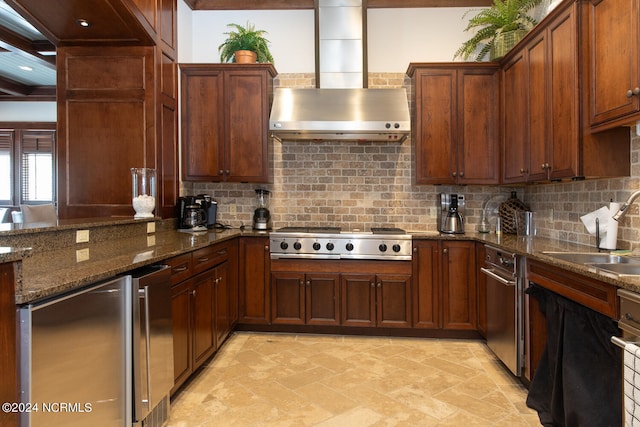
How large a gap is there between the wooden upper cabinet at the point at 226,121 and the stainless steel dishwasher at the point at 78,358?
88.6 inches

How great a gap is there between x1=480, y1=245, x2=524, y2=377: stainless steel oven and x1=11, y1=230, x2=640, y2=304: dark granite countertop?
0.43 ft

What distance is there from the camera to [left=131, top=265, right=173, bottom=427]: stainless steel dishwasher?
179cm

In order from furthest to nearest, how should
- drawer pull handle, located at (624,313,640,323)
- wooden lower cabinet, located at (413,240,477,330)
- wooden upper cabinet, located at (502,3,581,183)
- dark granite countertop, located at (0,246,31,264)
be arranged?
wooden lower cabinet, located at (413,240,477,330) → wooden upper cabinet, located at (502,3,581,183) → drawer pull handle, located at (624,313,640,323) → dark granite countertop, located at (0,246,31,264)

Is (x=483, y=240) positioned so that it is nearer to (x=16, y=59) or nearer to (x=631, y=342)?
(x=631, y=342)

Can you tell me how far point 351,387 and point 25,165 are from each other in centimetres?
675

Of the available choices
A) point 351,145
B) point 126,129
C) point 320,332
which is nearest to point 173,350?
point 320,332

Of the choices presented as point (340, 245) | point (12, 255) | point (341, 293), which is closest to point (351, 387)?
point (341, 293)

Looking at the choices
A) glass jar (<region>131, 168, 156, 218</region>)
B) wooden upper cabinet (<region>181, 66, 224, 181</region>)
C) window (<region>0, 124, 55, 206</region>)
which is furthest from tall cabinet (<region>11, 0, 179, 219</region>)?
window (<region>0, 124, 55, 206</region>)

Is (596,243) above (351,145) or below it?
below

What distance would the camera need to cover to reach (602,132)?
2.35m

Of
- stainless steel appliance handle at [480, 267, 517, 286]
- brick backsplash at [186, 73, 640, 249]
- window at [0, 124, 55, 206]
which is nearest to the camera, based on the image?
stainless steel appliance handle at [480, 267, 517, 286]

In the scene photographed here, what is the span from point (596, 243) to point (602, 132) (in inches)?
28.8

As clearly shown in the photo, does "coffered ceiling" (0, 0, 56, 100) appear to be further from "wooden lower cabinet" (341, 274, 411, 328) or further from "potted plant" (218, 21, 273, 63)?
"wooden lower cabinet" (341, 274, 411, 328)

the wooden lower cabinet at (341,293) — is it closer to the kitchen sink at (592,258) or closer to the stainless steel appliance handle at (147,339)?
the kitchen sink at (592,258)
